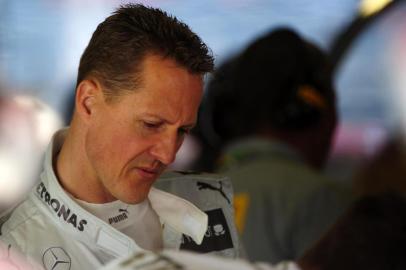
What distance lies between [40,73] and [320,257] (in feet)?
7.10

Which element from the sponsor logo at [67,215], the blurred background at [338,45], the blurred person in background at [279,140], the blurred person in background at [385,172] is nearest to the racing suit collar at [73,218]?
the sponsor logo at [67,215]

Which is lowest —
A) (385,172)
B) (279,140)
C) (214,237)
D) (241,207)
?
(385,172)

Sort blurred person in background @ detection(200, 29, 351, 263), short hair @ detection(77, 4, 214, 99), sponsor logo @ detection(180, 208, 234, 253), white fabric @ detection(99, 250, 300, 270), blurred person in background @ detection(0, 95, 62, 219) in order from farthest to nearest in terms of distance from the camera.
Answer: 1. blurred person in background @ detection(200, 29, 351, 263)
2. blurred person in background @ detection(0, 95, 62, 219)
3. sponsor logo @ detection(180, 208, 234, 253)
4. short hair @ detection(77, 4, 214, 99)
5. white fabric @ detection(99, 250, 300, 270)

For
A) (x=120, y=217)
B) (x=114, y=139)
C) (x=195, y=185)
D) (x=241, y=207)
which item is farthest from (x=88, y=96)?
(x=241, y=207)

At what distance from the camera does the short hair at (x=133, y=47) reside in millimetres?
1021

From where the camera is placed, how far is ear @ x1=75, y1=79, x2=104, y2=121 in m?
1.03

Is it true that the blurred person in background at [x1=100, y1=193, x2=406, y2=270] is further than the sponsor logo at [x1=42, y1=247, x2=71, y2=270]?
No

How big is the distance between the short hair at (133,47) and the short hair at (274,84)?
98cm

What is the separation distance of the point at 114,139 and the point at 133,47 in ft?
0.35

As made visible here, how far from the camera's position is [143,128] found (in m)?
1.04

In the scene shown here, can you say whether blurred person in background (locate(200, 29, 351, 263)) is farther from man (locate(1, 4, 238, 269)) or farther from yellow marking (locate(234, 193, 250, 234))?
man (locate(1, 4, 238, 269))

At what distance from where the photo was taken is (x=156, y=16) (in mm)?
1044

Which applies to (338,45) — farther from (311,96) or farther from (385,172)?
(311,96)

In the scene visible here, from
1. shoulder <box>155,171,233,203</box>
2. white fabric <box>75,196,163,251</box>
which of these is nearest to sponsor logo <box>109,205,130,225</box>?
white fabric <box>75,196,163,251</box>
